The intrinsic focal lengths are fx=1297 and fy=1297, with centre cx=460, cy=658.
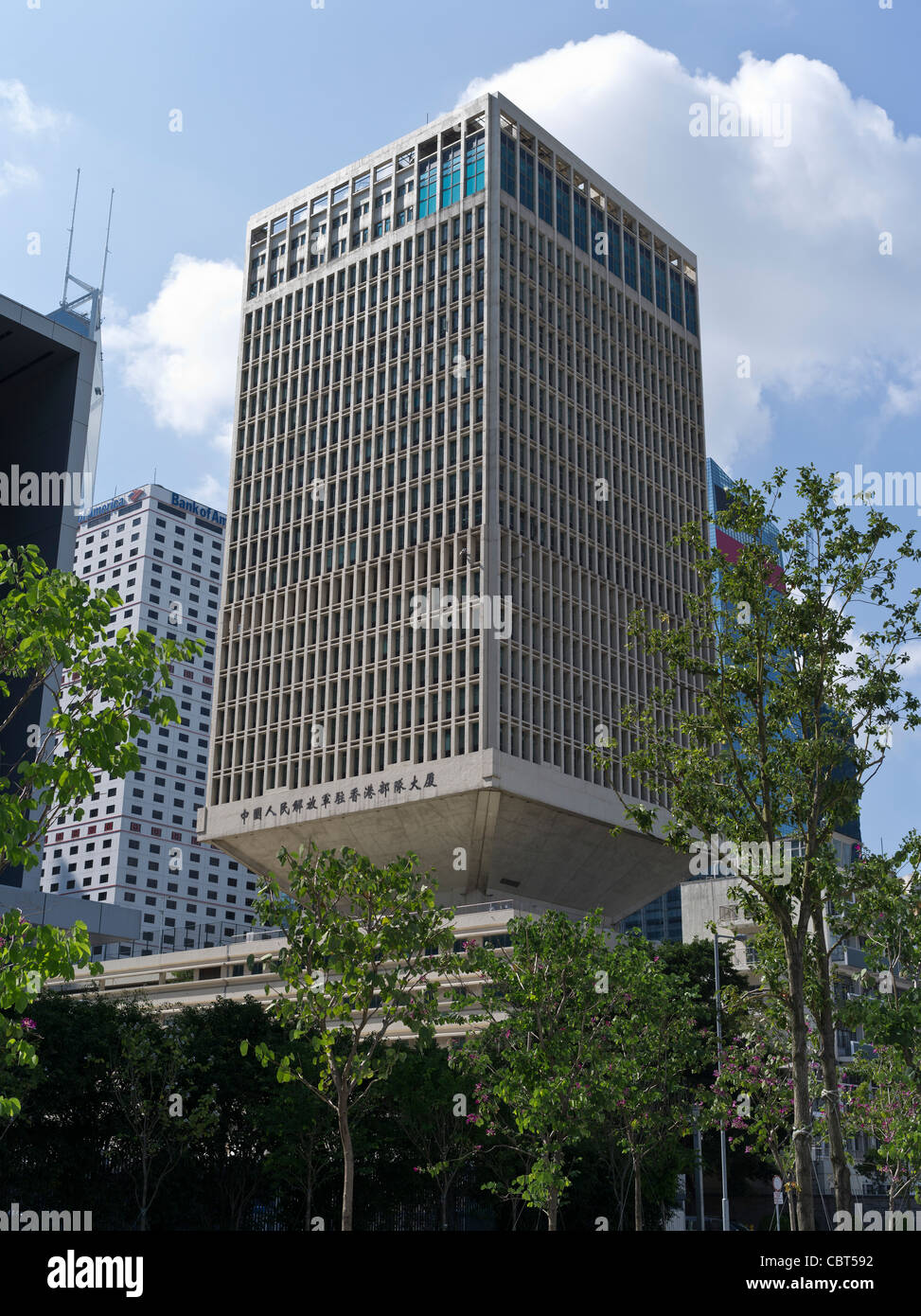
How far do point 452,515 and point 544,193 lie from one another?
28.1m

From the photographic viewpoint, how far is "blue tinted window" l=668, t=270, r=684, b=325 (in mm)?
110375

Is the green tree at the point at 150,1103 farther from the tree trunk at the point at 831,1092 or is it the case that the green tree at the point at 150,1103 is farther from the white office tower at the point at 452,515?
the white office tower at the point at 452,515

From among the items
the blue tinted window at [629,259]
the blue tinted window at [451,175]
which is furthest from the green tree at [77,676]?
the blue tinted window at [629,259]

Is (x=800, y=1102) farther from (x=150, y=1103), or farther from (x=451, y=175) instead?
(x=451, y=175)

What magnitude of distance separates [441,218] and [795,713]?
3167 inches

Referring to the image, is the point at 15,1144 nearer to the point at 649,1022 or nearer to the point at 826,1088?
the point at 649,1022

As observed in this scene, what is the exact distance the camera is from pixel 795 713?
71.1ft

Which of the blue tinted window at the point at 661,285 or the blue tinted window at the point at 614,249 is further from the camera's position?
the blue tinted window at the point at 661,285

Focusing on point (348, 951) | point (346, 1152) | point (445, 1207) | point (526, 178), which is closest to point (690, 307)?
point (526, 178)

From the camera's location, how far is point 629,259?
106125 millimetres

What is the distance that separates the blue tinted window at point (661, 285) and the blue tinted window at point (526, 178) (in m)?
17.1

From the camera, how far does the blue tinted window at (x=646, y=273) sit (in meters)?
107
